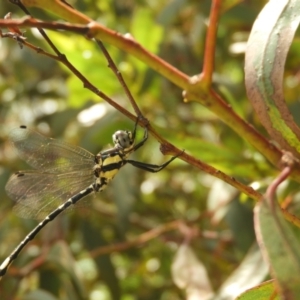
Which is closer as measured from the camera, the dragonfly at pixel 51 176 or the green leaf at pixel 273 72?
the green leaf at pixel 273 72

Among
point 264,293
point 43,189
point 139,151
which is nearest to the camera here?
point 264,293

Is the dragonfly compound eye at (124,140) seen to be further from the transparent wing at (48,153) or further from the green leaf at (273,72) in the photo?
the green leaf at (273,72)

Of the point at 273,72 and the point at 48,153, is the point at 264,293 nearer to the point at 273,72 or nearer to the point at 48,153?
the point at 273,72

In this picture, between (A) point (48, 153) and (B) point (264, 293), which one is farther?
(A) point (48, 153)

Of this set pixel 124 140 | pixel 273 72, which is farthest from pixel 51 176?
pixel 273 72

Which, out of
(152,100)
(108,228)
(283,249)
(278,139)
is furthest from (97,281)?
(283,249)

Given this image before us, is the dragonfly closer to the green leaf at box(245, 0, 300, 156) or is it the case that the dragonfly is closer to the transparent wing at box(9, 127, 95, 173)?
the transparent wing at box(9, 127, 95, 173)

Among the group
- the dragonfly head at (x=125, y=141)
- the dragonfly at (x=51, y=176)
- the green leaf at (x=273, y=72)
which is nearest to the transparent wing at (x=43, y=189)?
the dragonfly at (x=51, y=176)
